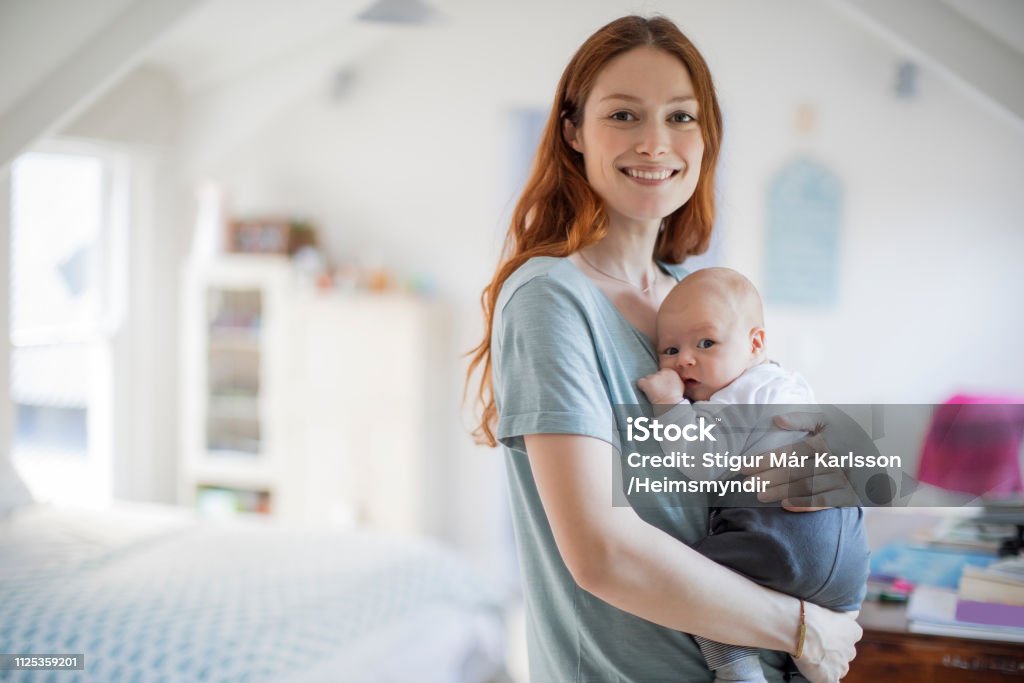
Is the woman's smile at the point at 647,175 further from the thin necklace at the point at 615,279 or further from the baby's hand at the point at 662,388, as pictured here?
the baby's hand at the point at 662,388

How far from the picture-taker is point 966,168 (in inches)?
121

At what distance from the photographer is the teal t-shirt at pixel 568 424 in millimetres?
957

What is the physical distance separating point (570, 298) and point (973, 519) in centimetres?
98

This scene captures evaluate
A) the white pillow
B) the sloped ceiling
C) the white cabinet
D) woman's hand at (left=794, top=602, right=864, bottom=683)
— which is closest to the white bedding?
the white pillow

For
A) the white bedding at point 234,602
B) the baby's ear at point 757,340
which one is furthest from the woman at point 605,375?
the white bedding at point 234,602

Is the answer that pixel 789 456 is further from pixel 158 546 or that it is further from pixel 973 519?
pixel 158 546

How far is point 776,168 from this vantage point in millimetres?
3357

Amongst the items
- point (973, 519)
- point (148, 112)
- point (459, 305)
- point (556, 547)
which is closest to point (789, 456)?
point (556, 547)

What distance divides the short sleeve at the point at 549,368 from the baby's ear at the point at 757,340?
0.77 feet

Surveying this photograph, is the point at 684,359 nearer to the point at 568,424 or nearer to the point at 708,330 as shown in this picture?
the point at 708,330

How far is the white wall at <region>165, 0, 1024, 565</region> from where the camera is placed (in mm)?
3059

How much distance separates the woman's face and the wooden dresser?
71 centimetres

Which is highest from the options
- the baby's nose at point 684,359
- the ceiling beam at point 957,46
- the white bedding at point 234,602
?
the ceiling beam at point 957,46

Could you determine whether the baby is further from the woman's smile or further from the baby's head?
the woman's smile
